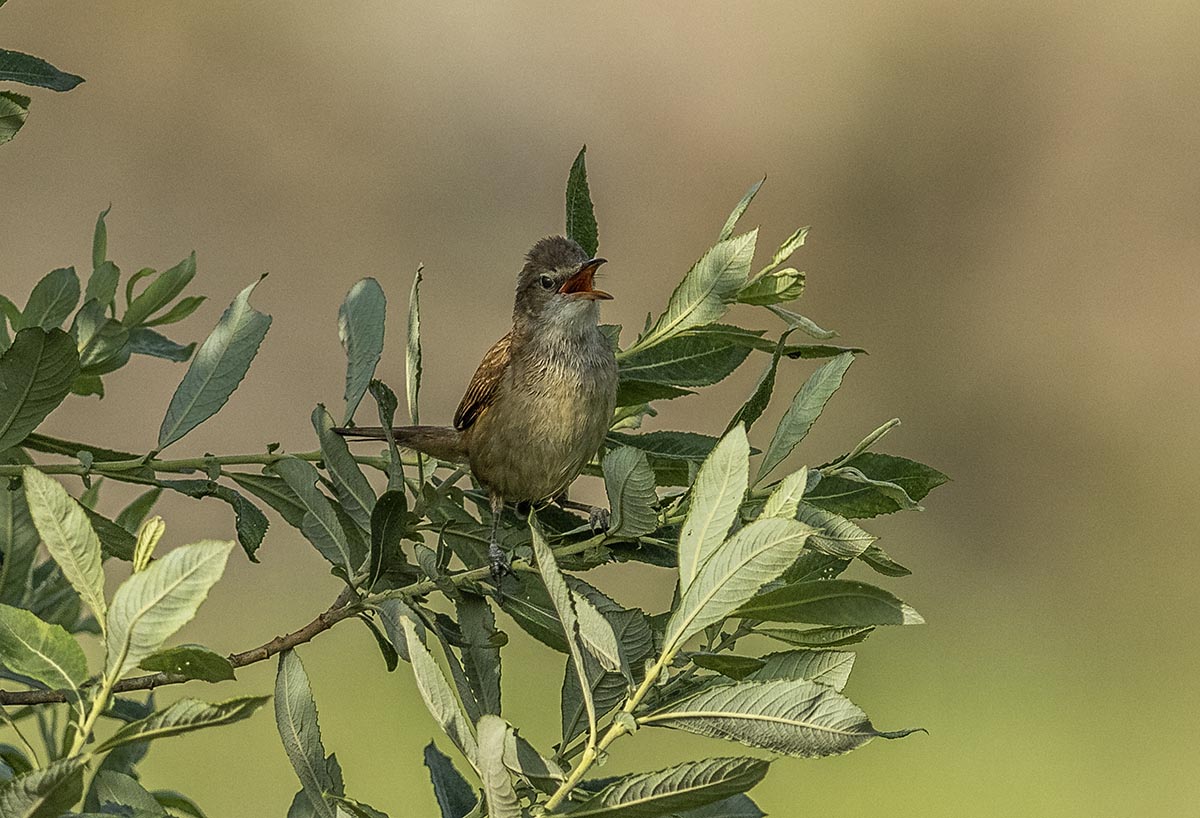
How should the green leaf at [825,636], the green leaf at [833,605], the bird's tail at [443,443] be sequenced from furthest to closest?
the bird's tail at [443,443]
the green leaf at [825,636]
the green leaf at [833,605]

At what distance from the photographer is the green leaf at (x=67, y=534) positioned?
97cm

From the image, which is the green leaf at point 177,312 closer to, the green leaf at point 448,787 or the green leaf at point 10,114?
the green leaf at point 10,114

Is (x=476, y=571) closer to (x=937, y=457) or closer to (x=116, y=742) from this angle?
(x=116, y=742)

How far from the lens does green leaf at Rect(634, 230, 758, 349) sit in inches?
60.1

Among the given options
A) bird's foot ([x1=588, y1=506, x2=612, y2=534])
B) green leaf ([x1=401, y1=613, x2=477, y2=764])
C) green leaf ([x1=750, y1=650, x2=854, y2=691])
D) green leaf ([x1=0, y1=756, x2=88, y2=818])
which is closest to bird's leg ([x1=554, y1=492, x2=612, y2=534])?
bird's foot ([x1=588, y1=506, x2=612, y2=534])

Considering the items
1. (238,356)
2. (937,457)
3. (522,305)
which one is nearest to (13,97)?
(238,356)

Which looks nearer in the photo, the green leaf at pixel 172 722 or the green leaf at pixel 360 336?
the green leaf at pixel 172 722

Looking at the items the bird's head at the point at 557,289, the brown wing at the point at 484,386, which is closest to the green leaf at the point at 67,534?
the brown wing at the point at 484,386

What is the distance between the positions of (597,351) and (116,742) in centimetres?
129

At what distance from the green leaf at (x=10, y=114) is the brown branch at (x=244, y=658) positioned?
541mm

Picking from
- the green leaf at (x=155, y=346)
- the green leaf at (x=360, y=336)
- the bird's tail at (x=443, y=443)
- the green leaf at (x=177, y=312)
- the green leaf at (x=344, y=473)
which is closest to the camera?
the green leaf at (x=344, y=473)

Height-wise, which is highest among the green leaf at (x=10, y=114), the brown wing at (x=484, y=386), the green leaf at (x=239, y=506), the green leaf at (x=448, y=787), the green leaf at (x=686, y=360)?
the green leaf at (x=10, y=114)

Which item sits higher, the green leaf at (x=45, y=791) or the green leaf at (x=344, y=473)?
the green leaf at (x=344, y=473)

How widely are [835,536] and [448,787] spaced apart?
0.48m
